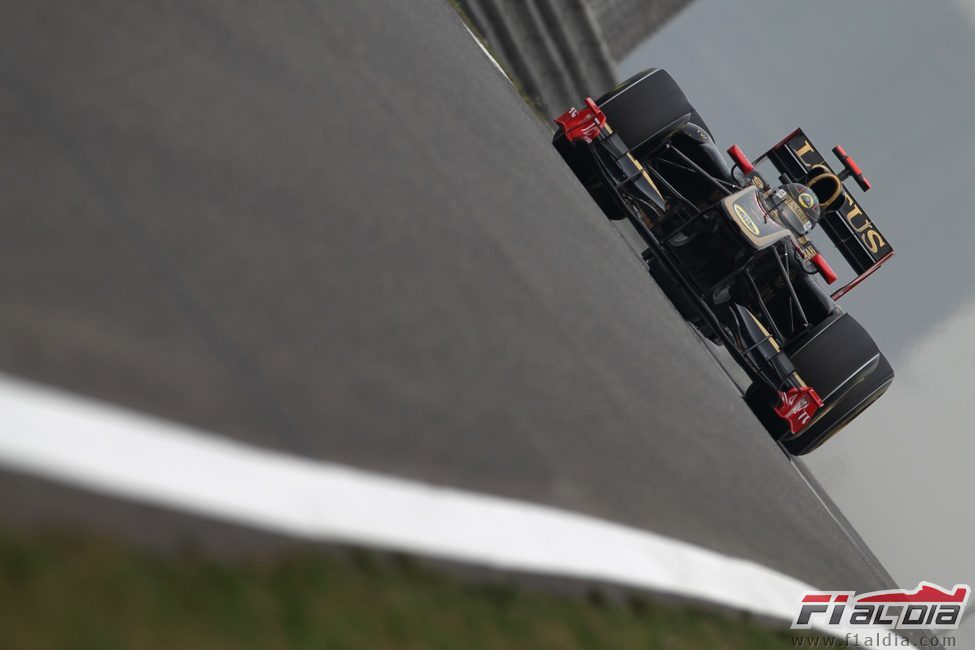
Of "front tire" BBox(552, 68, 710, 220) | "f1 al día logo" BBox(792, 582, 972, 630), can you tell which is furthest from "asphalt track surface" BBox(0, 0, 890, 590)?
"front tire" BBox(552, 68, 710, 220)

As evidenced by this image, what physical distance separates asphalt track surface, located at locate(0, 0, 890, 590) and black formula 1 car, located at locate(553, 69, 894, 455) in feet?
5.81

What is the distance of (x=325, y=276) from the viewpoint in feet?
9.26

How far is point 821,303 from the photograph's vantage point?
280 inches

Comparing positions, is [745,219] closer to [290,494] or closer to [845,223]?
[845,223]

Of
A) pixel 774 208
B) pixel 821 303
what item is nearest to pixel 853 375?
pixel 821 303

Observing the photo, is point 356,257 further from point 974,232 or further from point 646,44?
point 974,232

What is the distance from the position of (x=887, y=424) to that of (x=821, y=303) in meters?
5.21

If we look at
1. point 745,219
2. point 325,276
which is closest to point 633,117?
point 745,219

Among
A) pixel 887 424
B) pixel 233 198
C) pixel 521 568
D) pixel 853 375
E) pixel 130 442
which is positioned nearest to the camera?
pixel 130 442

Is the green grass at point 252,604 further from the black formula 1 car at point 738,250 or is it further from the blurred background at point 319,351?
the black formula 1 car at point 738,250

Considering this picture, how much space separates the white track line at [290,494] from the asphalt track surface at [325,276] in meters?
0.05

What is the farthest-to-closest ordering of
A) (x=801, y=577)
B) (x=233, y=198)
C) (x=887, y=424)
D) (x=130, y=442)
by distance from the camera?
1. (x=887, y=424)
2. (x=801, y=577)
3. (x=233, y=198)
4. (x=130, y=442)

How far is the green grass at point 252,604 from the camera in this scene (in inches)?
59.0

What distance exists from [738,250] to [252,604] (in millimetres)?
5341
